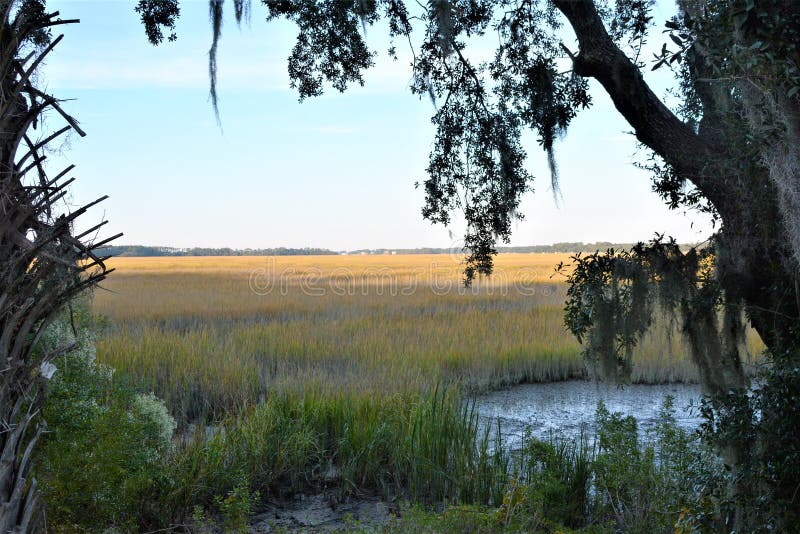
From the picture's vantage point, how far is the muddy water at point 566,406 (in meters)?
8.12

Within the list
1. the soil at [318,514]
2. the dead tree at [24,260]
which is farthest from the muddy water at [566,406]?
the dead tree at [24,260]

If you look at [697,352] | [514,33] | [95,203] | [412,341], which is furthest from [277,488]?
[412,341]

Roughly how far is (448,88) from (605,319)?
2975 mm

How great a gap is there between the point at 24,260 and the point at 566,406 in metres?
7.79

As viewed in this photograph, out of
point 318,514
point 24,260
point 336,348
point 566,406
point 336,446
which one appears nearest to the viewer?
point 24,260

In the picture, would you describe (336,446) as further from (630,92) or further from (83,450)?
(630,92)

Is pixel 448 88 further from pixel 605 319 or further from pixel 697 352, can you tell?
pixel 697 352

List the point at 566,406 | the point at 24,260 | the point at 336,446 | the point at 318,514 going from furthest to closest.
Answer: the point at 566,406 → the point at 336,446 → the point at 318,514 → the point at 24,260

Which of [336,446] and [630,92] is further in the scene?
[336,446]

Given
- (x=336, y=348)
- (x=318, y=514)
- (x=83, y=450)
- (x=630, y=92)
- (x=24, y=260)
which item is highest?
(x=630, y=92)

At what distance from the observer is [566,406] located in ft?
31.1

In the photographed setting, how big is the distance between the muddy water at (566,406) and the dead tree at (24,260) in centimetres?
498

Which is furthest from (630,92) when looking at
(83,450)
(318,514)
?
(83,450)

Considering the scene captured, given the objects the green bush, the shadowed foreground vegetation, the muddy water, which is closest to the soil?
the shadowed foreground vegetation
